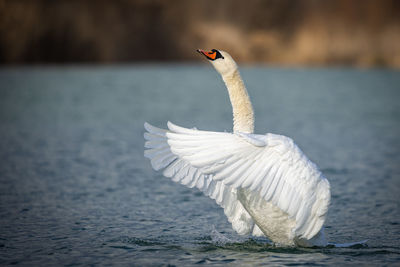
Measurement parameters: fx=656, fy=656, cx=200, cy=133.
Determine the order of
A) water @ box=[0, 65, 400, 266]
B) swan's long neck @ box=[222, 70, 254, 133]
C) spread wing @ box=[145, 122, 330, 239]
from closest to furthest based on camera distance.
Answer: spread wing @ box=[145, 122, 330, 239] → swan's long neck @ box=[222, 70, 254, 133] → water @ box=[0, 65, 400, 266]

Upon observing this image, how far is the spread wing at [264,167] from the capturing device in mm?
8023

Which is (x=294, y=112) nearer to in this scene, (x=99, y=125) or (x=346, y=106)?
(x=346, y=106)

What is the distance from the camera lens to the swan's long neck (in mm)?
9389

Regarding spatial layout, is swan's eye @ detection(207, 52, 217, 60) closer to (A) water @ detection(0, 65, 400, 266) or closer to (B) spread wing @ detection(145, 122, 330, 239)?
(B) spread wing @ detection(145, 122, 330, 239)

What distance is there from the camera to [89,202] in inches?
523

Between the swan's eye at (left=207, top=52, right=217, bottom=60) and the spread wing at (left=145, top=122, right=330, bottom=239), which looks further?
the swan's eye at (left=207, top=52, right=217, bottom=60)

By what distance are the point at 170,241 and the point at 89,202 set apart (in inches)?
136

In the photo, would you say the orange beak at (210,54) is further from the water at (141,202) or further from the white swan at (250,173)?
the water at (141,202)

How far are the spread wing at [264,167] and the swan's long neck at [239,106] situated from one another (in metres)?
0.75

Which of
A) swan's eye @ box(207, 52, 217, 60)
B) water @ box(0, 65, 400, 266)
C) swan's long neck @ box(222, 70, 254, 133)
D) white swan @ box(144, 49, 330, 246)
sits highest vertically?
swan's eye @ box(207, 52, 217, 60)

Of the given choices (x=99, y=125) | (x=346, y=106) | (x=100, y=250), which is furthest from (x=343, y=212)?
(x=346, y=106)

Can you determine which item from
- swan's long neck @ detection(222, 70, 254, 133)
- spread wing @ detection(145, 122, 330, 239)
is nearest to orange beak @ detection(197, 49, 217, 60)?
swan's long neck @ detection(222, 70, 254, 133)

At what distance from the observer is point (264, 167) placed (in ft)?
27.4

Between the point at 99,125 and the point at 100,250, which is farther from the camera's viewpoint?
the point at 99,125
